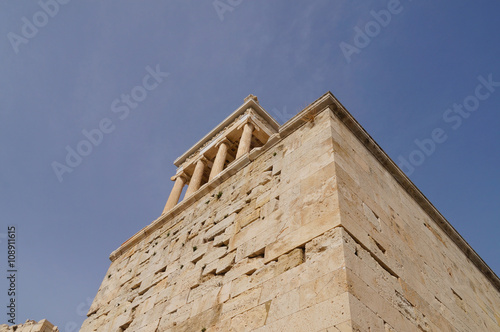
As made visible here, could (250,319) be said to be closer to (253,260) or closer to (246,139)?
(253,260)

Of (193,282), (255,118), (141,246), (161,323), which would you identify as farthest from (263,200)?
(255,118)

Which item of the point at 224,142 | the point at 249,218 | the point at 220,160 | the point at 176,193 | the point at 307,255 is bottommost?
the point at 307,255

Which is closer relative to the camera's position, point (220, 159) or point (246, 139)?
point (220, 159)

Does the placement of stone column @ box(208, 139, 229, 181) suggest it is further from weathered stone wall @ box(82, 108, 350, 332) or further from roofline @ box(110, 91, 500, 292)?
weathered stone wall @ box(82, 108, 350, 332)

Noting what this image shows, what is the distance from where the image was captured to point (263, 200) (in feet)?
17.2

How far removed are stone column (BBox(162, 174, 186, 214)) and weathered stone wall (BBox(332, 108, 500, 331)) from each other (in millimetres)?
8268

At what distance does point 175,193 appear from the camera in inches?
523

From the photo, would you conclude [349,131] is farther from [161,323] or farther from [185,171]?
[185,171]

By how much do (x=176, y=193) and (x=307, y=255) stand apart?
10.1 m

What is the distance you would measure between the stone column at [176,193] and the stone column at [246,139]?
2.92m

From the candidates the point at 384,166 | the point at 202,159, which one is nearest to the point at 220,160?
the point at 202,159

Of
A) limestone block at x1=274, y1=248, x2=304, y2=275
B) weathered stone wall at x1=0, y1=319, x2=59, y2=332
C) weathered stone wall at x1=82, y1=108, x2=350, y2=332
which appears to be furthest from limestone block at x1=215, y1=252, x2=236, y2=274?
weathered stone wall at x1=0, y1=319, x2=59, y2=332

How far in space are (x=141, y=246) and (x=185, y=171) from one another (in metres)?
6.38

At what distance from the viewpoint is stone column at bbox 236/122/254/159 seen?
11.9 meters
